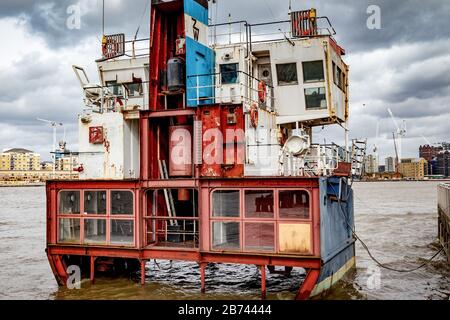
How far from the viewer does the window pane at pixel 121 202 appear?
55.2 feet

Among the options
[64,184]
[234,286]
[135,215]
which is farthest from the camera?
[234,286]

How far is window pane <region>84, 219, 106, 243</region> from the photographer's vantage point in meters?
17.2

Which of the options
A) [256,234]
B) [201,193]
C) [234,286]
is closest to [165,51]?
[201,193]

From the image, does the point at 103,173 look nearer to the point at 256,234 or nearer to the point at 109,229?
the point at 109,229

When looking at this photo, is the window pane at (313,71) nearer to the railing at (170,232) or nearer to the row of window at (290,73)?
the row of window at (290,73)

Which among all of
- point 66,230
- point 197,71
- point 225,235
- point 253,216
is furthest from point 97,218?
point 197,71

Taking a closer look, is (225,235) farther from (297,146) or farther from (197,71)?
(197,71)

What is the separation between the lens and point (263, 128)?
1805 cm

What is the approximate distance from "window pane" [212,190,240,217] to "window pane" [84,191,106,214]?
171 inches

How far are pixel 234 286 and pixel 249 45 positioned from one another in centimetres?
973

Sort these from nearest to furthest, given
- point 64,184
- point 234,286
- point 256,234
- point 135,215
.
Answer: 1. point 256,234
2. point 135,215
3. point 64,184
4. point 234,286

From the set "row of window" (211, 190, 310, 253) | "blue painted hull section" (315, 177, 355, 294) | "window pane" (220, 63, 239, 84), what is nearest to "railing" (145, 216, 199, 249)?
"row of window" (211, 190, 310, 253)

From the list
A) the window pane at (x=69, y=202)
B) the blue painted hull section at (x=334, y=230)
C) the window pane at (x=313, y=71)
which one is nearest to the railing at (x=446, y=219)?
the blue painted hull section at (x=334, y=230)

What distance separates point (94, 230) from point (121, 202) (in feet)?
4.94
